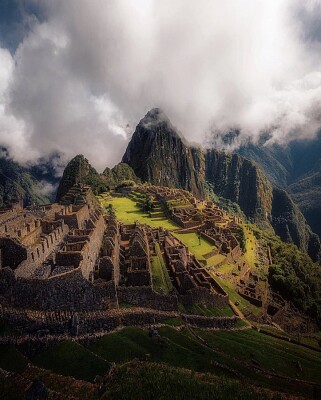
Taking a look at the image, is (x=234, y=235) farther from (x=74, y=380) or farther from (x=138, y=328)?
(x=74, y=380)

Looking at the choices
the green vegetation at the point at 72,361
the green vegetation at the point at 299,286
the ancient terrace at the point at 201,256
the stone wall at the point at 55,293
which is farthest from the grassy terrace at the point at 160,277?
the green vegetation at the point at 299,286

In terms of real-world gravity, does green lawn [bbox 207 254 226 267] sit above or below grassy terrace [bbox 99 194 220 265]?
below

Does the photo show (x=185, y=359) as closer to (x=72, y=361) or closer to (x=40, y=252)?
(x=72, y=361)

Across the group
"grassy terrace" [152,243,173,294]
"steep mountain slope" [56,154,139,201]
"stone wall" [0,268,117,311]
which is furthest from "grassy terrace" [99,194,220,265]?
"stone wall" [0,268,117,311]

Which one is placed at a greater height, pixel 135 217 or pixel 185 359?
pixel 135 217

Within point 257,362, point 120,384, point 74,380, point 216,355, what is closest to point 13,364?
point 74,380

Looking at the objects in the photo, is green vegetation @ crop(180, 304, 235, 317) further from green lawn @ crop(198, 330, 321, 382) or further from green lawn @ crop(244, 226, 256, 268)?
green lawn @ crop(244, 226, 256, 268)

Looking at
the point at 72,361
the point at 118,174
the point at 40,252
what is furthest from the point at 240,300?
the point at 118,174
